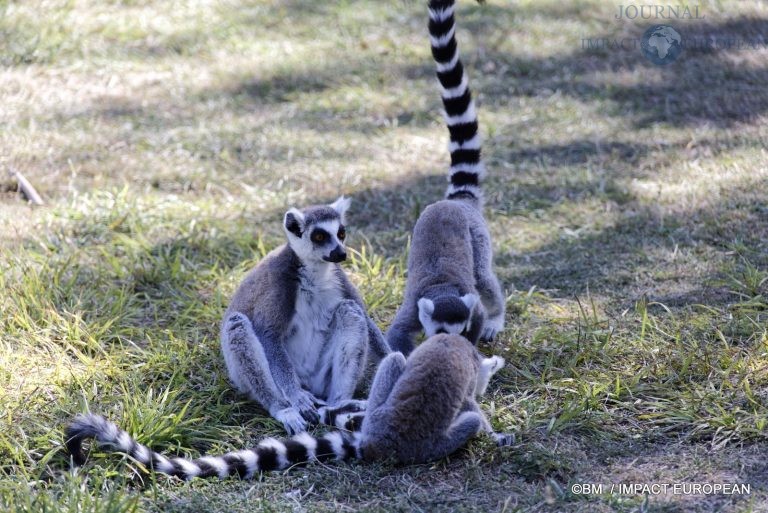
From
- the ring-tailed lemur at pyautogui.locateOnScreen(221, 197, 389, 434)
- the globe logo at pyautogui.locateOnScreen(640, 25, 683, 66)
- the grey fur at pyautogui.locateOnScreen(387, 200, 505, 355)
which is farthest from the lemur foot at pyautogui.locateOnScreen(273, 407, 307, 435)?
the globe logo at pyautogui.locateOnScreen(640, 25, 683, 66)

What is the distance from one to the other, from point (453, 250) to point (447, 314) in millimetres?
842

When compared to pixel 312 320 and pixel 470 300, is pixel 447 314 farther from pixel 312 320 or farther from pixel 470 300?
pixel 312 320

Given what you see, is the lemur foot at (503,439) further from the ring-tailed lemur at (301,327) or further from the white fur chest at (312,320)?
the white fur chest at (312,320)

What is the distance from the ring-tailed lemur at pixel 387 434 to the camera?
388 cm

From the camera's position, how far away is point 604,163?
308 inches

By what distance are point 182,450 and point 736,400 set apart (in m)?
2.61

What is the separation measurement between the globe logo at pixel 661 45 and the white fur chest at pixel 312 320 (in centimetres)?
612

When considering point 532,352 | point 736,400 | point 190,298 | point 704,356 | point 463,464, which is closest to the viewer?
point 463,464

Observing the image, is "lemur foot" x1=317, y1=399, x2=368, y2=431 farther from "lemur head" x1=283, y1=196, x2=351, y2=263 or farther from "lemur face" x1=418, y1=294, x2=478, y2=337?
"lemur head" x1=283, y1=196, x2=351, y2=263

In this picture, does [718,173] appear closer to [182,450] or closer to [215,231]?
[215,231]

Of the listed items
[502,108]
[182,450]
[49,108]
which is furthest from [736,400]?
[49,108]

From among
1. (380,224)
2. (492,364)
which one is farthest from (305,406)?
(380,224)

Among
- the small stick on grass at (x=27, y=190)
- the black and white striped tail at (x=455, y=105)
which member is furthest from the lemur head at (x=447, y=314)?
the small stick on grass at (x=27, y=190)

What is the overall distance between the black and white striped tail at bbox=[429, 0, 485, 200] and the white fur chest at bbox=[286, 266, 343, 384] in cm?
142
